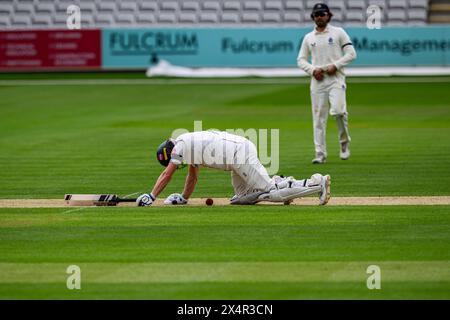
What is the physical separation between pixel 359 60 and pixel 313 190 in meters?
26.2

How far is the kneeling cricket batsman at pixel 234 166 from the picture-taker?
1388 centimetres

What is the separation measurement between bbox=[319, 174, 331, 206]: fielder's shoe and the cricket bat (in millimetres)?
2486

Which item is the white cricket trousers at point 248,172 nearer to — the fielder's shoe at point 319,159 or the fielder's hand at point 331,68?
the fielder's shoe at point 319,159

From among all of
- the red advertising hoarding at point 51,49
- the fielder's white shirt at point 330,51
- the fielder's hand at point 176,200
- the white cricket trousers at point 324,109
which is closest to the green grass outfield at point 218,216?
the fielder's hand at point 176,200

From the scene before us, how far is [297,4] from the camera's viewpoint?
44969mm

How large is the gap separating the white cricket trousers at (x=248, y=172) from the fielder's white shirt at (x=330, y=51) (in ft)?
17.6

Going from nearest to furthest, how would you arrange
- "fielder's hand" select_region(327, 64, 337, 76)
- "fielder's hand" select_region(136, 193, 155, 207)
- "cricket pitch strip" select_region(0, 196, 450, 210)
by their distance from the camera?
"fielder's hand" select_region(136, 193, 155, 207)
"cricket pitch strip" select_region(0, 196, 450, 210)
"fielder's hand" select_region(327, 64, 337, 76)

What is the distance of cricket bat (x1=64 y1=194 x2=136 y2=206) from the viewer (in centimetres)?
1480

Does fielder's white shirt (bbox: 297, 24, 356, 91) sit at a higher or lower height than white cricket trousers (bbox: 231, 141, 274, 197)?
higher

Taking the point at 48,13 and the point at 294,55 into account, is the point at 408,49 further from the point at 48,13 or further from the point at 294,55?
the point at 48,13

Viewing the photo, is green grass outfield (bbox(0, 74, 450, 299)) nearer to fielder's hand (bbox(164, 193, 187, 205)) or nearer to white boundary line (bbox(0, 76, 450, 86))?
fielder's hand (bbox(164, 193, 187, 205))

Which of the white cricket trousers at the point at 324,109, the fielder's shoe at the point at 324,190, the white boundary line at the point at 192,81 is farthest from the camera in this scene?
the white boundary line at the point at 192,81

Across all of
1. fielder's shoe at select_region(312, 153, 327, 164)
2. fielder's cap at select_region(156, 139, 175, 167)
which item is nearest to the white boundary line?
fielder's shoe at select_region(312, 153, 327, 164)
